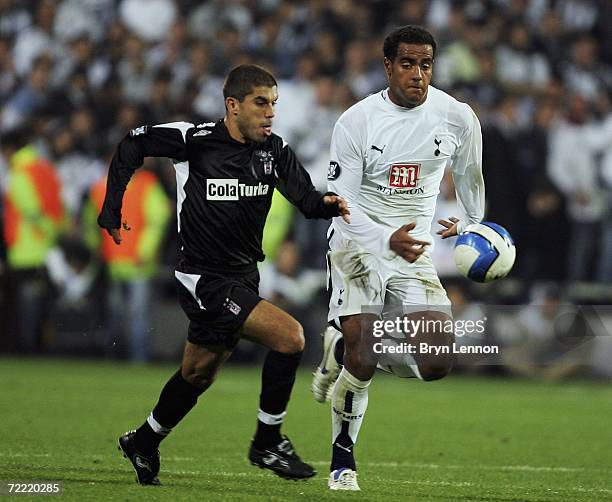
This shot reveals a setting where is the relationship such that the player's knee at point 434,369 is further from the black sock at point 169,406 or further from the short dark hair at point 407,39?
the short dark hair at point 407,39

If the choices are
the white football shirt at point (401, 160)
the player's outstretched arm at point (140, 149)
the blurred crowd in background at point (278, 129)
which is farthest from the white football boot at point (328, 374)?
the blurred crowd in background at point (278, 129)

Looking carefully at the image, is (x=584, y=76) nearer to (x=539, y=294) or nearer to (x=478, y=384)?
(x=539, y=294)

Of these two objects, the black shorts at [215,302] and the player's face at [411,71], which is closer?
the black shorts at [215,302]

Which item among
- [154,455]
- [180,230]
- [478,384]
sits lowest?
[478,384]

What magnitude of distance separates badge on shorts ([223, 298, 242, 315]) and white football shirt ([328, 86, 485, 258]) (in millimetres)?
840

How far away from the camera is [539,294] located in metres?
14.0

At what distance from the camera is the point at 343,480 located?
6.41m

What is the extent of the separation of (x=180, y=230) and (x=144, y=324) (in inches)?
316

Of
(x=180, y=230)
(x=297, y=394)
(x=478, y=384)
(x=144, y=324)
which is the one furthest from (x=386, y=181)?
(x=144, y=324)

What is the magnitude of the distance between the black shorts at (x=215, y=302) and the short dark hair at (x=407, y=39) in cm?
146

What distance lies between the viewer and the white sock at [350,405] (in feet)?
21.8

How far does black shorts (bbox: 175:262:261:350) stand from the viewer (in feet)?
21.1

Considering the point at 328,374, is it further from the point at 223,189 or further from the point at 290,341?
the point at 223,189

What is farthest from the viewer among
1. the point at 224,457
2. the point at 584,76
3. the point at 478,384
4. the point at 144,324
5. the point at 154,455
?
the point at 584,76
